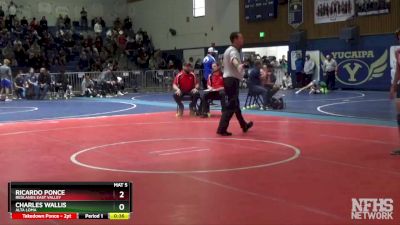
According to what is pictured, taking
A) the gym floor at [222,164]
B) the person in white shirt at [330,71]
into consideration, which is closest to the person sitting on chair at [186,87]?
the gym floor at [222,164]

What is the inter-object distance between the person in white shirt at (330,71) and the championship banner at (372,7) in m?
2.61

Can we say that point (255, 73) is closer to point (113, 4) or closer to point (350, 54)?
point (350, 54)

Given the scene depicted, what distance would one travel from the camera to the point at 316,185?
5852 millimetres

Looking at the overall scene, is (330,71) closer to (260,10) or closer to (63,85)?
(260,10)

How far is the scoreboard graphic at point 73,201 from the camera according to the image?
13.5ft

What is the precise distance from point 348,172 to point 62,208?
3726 millimetres

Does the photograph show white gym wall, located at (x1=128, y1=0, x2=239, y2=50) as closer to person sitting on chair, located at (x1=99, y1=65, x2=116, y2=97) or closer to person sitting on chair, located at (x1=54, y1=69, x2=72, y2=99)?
person sitting on chair, located at (x1=99, y1=65, x2=116, y2=97)

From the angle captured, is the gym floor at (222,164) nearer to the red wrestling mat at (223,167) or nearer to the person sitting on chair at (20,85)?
the red wrestling mat at (223,167)

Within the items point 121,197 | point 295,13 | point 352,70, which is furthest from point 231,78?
point 295,13

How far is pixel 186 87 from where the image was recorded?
1438cm

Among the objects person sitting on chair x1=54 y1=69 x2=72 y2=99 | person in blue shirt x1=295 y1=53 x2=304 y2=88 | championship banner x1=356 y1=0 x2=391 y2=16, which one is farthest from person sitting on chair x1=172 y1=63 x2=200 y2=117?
person in blue shirt x1=295 y1=53 x2=304 y2=88

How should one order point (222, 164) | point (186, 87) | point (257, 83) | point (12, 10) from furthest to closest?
point (12, 10), point (257, 83), point (186, 87), point (222, 164)

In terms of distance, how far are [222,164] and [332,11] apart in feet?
70.3

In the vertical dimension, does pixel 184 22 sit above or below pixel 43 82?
above
